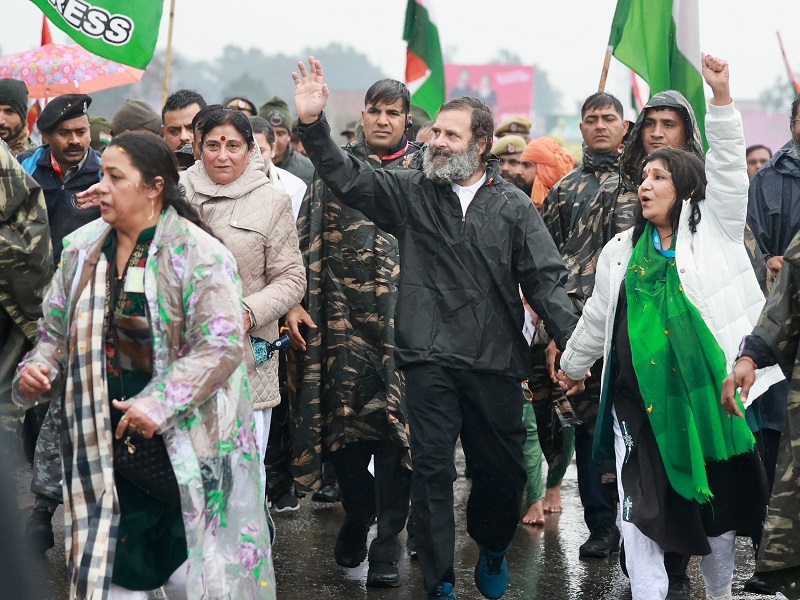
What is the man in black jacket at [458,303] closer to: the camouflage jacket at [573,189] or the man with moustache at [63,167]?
the camouflage jacket at [573,189]

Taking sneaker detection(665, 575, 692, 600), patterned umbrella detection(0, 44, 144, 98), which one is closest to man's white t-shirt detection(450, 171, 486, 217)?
sneaker detection(665, 575, 692, 600)

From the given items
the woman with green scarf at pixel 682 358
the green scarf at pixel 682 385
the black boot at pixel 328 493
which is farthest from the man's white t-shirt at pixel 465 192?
the black boot at pixel 328 493

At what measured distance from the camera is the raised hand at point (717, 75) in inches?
214

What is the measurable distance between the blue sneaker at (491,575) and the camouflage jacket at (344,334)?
36.2 inches

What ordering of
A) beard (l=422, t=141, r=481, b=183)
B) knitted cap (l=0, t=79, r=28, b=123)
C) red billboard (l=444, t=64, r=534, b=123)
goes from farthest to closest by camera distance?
red billboard (l=444, t=64, r=534, b=123) < knitted cap (l=0, t=79, r=28, b=123) < beard (l=422, t=141, r=481, b=183)

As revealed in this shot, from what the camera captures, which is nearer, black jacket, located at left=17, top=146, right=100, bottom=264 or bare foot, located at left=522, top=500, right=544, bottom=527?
black jacket, located at left=17, top=146, right=100, bottom=264

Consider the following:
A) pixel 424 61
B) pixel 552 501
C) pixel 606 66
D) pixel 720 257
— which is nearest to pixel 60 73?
pixel 424 61

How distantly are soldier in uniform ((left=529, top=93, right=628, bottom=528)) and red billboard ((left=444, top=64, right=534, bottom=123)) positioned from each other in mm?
21724

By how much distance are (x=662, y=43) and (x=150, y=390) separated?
5.31 m

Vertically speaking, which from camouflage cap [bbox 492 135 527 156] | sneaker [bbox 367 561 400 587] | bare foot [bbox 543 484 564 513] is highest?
camouflage cap [bbox 492 135 527 156]

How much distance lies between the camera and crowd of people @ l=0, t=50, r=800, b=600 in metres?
4.52

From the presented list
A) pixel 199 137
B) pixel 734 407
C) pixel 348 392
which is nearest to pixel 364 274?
pixel 348 392

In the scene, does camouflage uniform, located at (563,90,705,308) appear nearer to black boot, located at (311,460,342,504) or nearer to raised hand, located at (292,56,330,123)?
raised hand, located at (292,56,330,123)

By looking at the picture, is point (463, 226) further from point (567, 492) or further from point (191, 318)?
point (567, 492)
